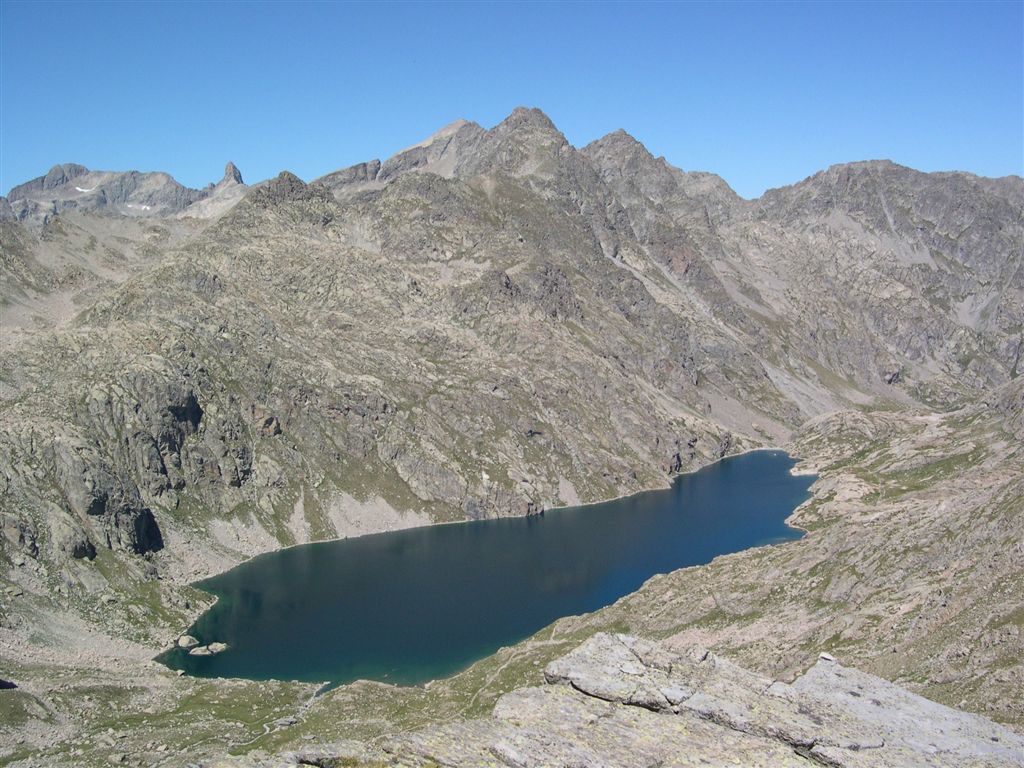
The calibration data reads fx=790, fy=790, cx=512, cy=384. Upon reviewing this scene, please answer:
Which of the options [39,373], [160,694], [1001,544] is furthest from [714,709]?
[39,373]

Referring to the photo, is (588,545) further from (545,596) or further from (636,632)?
(636,632)

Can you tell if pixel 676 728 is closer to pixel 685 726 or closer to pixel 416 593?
pixel 685 726

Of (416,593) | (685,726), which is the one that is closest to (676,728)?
(685,726)

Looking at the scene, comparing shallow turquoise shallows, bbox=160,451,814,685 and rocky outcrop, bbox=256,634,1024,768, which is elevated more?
rocky outcrop, bbox=256,634,1024,768

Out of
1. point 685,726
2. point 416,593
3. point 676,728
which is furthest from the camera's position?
point 416,593

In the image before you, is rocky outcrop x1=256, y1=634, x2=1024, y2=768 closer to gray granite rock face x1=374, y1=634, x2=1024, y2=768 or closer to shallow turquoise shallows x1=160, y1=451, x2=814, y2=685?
gray granite rock face x1=374, y1=634, x2=1024, y2=768

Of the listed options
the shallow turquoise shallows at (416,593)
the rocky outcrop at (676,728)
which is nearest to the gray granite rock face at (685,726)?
the rocky outcrop at (676,728)

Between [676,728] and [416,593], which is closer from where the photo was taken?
[676,728]

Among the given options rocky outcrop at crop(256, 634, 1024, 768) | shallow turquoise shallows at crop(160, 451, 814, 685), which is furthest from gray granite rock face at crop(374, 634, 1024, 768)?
shallow turquoise shallows at crop(160, 451, 814, 685)
